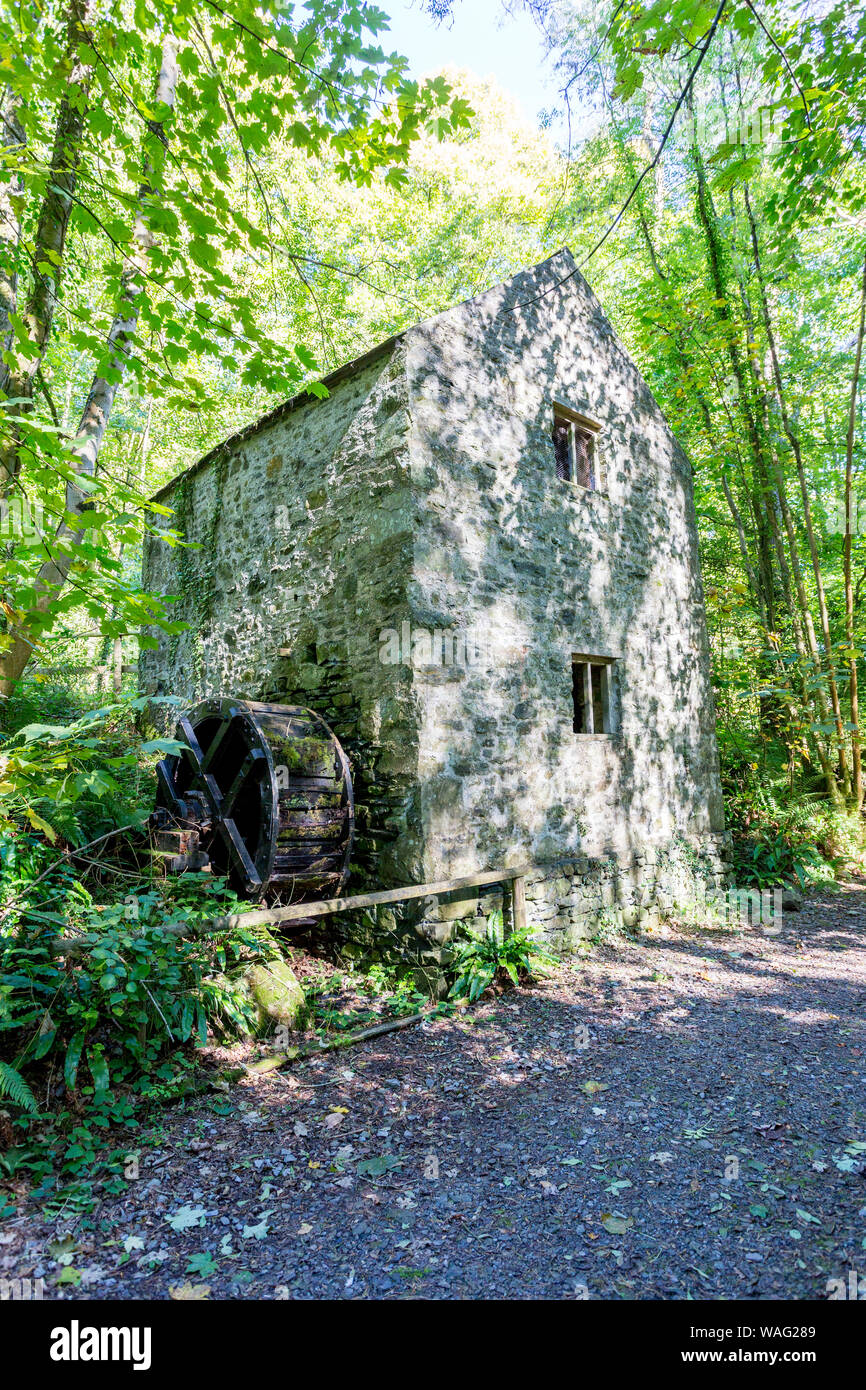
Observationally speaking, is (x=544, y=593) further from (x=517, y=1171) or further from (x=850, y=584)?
(x=850, y=584)

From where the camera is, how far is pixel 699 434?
10.2 metres

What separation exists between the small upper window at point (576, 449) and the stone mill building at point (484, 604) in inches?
1.3

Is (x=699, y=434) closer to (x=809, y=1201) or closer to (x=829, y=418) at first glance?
(x=829, y=418)

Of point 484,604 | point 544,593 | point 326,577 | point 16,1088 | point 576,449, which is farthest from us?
point 576,449

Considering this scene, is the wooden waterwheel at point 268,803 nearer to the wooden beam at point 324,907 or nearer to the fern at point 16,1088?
the wooden beam at point 324,907

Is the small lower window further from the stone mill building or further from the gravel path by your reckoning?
the gravel path

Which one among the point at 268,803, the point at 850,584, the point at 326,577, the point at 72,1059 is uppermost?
the point at 850,584

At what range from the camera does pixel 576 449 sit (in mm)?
7012

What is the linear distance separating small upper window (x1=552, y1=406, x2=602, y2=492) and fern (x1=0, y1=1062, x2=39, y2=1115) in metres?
6.27

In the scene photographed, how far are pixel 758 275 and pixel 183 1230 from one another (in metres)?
12.0

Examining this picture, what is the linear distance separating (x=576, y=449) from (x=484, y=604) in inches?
106

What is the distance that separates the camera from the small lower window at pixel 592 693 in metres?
6.59

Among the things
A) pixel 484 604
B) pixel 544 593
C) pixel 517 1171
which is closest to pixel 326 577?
pixel 484 604
